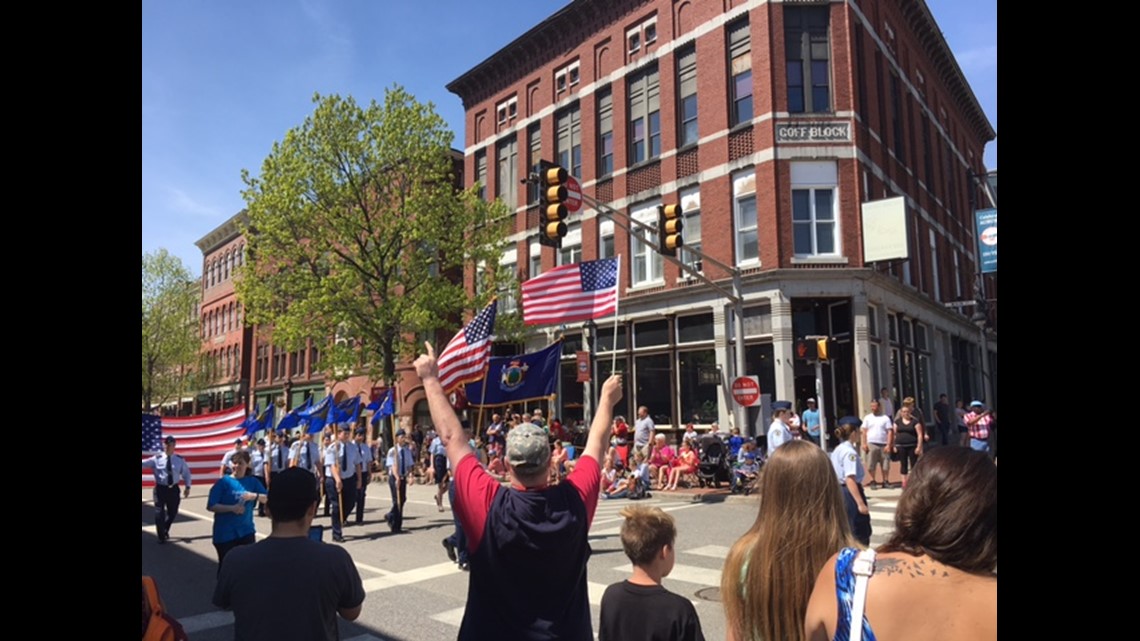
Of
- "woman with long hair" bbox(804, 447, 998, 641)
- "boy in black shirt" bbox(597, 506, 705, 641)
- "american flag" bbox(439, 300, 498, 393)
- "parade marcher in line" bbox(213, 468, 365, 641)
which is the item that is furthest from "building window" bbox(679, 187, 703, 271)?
"woman with long hair" bbox(804, 447, 998, 641)

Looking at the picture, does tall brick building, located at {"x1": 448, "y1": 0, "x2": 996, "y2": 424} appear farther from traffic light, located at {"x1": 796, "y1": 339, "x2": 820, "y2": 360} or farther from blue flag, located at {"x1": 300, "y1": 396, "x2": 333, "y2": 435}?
blue flag, located at {"x1": 300, "y1": 396, "x2": 333, "y2": 435}

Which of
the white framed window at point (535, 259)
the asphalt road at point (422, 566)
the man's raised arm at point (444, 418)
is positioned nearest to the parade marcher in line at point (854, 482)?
the asphalt road at point (422, 566)

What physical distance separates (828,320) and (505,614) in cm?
2182

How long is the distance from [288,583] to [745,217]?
73.2 feet

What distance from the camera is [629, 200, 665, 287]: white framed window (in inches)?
1046

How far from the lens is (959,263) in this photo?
36594mm

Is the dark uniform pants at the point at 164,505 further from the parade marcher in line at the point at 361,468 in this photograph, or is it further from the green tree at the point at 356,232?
the green tree at the point at 356,232

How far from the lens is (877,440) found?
51.6 feet

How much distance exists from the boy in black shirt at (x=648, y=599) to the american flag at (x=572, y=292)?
10323mm

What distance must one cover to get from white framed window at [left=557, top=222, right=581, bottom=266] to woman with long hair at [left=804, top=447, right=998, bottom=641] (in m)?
27.3

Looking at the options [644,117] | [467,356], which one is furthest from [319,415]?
[644,117]

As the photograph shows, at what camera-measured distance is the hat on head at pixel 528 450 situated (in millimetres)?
2988
